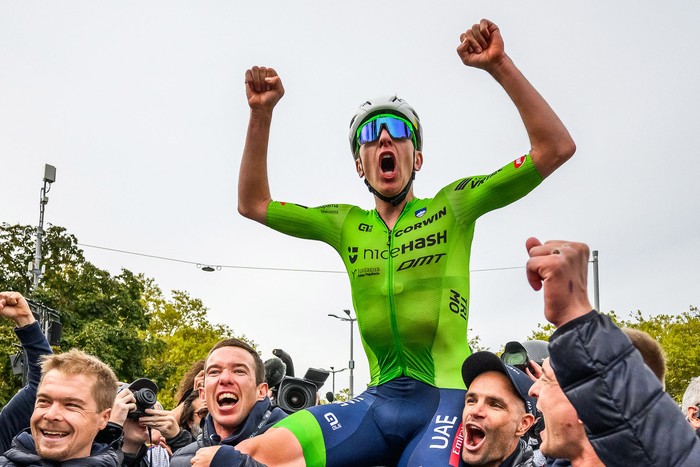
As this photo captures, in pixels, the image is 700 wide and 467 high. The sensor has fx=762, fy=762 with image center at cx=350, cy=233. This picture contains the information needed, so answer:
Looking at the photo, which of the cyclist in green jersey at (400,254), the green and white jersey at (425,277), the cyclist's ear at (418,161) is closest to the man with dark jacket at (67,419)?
the cyclist in green jersey at (400,254)

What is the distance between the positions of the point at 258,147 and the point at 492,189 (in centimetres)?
133

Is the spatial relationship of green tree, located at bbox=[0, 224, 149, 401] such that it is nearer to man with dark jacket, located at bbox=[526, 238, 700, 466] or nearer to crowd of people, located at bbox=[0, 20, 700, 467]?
crowd of people, located at bbox=[0, 20, 700, 467]

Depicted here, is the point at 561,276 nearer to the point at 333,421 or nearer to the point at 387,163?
the point at 333,421

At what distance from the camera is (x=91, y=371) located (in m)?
4.27

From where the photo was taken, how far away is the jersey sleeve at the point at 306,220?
13.7 ft

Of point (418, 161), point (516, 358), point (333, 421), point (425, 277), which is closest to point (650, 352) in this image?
point (425, 277)

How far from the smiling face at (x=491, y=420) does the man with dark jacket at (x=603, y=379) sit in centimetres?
194

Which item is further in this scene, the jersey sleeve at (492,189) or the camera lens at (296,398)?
the camera lens at (296,398)

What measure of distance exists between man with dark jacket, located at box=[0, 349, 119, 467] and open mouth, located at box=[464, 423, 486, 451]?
6.26 feet

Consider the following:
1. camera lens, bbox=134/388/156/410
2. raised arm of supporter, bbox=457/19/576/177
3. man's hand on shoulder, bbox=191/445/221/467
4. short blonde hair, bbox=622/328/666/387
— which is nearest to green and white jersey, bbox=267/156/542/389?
raised arm of supporter, bbox=457/19/576/177

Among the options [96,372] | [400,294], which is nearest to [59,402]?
[96,372]

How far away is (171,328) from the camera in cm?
3591

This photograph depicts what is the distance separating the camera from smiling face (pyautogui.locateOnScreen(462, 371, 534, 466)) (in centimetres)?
342

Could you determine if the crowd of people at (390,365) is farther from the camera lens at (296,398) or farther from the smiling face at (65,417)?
the camera lens at (296,398)
